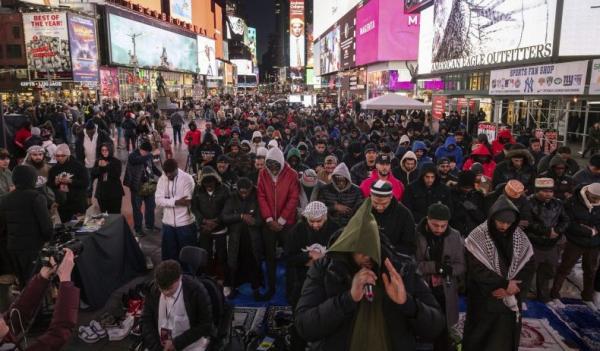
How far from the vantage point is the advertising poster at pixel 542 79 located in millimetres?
17312

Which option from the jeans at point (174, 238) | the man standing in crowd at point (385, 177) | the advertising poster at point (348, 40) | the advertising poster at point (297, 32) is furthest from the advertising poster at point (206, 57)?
the man standing in crowd at point (385, 177)

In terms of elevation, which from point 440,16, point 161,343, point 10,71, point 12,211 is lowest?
point 161,343

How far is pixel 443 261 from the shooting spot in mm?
4535

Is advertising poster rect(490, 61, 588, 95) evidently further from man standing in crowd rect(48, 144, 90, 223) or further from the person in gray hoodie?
man standing in crowd rect(48, 144, 90, 223)

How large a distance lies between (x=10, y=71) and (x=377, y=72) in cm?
3959

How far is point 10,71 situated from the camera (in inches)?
1866

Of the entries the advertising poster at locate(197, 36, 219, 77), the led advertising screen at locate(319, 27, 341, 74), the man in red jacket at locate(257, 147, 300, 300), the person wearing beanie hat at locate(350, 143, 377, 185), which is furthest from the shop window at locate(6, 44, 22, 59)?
the man in red jacket at locate(257, 147, 300, 300)

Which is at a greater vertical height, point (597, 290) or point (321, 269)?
point (321, 269)

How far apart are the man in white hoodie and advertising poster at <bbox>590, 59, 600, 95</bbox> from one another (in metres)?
15.8

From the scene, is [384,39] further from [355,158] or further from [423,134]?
[355,158]

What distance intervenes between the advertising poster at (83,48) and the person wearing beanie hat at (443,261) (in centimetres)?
4887

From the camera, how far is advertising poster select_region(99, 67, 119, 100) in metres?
52.4

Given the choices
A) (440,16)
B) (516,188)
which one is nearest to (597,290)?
(516,188)

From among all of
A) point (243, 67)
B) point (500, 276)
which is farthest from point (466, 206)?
point (243, 67)
